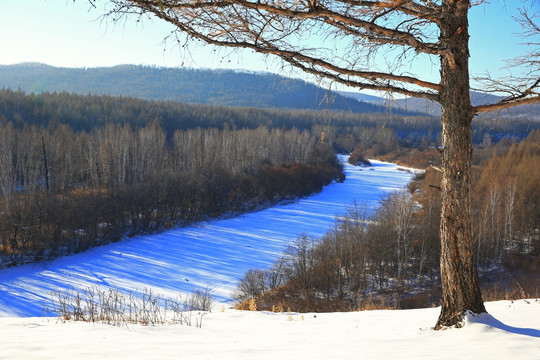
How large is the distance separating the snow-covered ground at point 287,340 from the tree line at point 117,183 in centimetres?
2566

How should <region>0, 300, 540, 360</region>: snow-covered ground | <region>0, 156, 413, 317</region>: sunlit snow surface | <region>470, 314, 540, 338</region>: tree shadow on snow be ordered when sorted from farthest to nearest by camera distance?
<region>0, 156, 413, 317</region>: sunlit snow surface < <region>470, 314, 540, 338</region>: tree shadow on snow < <region>0, 300, 540, 360</region>: snow-covered ground

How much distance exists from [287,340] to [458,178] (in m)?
2.58

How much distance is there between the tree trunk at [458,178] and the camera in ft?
13.3

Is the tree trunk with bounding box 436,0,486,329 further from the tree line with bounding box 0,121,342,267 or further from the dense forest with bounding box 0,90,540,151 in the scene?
the tree line with bounding box 0,121,342,267

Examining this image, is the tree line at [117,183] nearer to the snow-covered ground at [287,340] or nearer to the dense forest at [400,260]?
the dense forest at [400,260]

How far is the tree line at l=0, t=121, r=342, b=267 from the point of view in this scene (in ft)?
94.0

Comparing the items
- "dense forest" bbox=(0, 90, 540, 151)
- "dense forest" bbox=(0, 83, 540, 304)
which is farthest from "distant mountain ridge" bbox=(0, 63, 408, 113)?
"dense forest" bbox=(0, 83, 540, 304)

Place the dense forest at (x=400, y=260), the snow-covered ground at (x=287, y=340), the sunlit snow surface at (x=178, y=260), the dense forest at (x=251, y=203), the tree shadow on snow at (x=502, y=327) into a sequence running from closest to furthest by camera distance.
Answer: the snow-covered ground at (x=287, y=340)
the tree shadow on snow at (x=502, y=327)
the dense forest at (x=400, y=260)
the sunlit snow surface at (x=178, y=260)
the dense forest at (x=251, y=203)

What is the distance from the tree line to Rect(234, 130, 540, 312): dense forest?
1520 cm

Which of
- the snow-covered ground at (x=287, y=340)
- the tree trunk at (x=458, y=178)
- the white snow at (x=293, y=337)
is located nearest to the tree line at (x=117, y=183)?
the white snow at (x=293, y=337)

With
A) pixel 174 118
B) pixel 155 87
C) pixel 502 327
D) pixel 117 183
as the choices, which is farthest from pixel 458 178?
pixel 155 87

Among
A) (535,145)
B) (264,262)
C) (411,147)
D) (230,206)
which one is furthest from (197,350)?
(411,147)

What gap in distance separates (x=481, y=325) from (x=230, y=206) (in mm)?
40764

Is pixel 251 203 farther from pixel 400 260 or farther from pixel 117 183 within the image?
pixel 400 260
